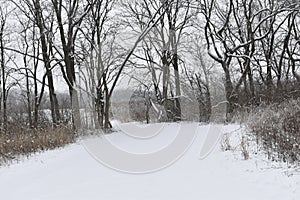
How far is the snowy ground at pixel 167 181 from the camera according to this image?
189 inches

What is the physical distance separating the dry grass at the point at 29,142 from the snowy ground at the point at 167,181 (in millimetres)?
1512

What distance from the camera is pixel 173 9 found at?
70.6 feet

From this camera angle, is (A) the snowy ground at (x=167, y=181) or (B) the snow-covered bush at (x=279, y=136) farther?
(B) the snow-covered bush at (x=279, y=136)

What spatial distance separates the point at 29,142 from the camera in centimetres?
1014

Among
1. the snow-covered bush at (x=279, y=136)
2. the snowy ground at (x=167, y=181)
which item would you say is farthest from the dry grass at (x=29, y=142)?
the snow-covered bush at (x=279, y=136)

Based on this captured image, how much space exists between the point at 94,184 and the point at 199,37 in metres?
17.5

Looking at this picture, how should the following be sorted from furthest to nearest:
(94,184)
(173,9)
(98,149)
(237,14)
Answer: (237,14) < (173,9) < (98,149) < (94,184)

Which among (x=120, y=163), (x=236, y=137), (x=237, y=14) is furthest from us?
(x=237, y=14)

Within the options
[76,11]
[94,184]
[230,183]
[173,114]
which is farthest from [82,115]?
[230,183]

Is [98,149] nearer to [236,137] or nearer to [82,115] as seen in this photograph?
[236,137]

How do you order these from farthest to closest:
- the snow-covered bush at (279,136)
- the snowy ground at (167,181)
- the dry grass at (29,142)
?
the dry grass at (29,142), the snow-covered bush at (279,136), the snowy ground at (167,181)

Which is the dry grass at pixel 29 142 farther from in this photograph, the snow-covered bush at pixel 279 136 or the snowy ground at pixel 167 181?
the snow-covered bush at pixel 279 136

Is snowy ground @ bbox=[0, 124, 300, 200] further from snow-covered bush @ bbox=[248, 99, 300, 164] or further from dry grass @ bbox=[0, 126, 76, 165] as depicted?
dry grass @ bbox=[0, 126, 76, 165]

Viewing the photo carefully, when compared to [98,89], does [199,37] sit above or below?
above
